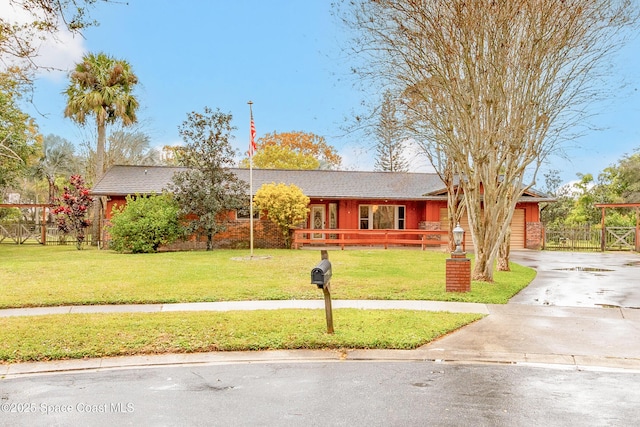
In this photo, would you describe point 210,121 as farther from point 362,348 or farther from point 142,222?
point 362,348

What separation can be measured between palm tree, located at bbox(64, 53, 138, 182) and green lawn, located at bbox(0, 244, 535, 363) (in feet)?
47.3

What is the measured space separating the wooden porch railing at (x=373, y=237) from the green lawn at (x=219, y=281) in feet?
20.1

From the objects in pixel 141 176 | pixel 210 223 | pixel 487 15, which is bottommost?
Result: pixel 210 223

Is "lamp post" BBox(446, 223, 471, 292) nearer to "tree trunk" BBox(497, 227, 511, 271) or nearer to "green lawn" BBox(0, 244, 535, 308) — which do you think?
"green lawn" BBox(0, 244, 535, 308)

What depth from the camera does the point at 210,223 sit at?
22.4 metres

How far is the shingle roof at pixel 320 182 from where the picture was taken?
25.4m

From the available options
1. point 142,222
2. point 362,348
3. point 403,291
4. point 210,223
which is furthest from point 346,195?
point 362,348

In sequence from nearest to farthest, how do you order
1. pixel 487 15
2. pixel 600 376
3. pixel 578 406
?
pixel 578 406 < pixel 600 376 < pixel 487 15

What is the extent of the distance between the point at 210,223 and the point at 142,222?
291 cm

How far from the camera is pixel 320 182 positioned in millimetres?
28422

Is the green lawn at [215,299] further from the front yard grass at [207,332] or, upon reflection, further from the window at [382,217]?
the window at [382,217]

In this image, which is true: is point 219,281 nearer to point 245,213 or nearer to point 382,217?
point 245,213

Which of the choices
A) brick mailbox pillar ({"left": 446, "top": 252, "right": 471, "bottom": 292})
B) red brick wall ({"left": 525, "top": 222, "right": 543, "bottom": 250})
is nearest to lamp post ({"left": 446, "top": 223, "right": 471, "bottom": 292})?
brick mailbox pillar ({"left": 446, "top": 252, "right": 471, "bottom": 292})

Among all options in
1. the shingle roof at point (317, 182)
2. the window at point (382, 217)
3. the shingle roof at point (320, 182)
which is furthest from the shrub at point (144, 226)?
the window at point (382, 217)
